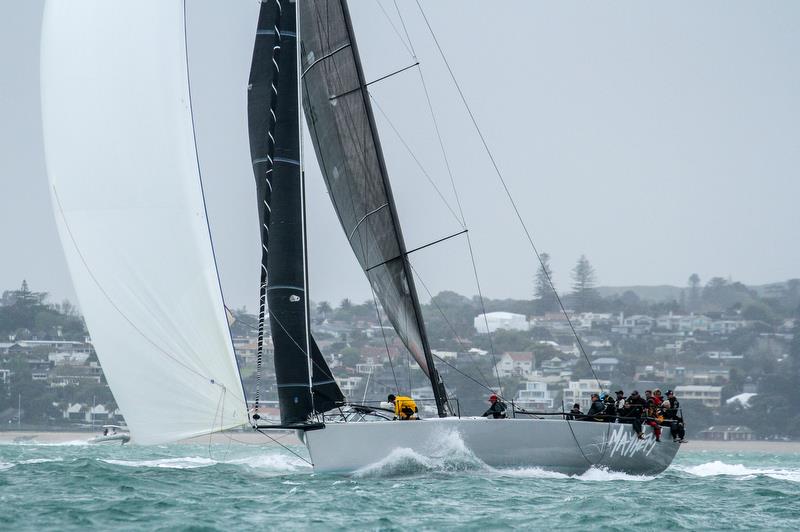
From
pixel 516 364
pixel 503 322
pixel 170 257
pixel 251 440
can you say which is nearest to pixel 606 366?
pixel 516 364

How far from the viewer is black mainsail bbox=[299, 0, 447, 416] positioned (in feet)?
64.5

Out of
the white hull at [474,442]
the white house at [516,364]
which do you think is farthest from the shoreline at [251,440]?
the white hull at [474,442]

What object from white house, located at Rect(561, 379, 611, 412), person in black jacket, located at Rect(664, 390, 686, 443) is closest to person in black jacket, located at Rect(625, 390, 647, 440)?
person in black jacket, located at Rect(664, 390, 686, 443)

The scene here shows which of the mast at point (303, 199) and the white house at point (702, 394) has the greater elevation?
the mast at point (303, 199)

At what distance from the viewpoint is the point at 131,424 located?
1703cm

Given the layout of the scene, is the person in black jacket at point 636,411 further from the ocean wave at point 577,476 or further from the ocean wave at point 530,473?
the ocean wave at point 530,473

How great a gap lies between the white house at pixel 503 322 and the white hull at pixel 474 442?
320 feet

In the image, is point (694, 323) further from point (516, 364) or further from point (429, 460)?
point (429, 460)

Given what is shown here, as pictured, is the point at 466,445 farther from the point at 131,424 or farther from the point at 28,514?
the point at 28,514

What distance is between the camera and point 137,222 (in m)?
16.9

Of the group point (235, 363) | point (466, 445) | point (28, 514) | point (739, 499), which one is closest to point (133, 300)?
point (235, 363)

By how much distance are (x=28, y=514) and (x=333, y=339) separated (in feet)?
315

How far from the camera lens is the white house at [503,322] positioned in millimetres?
120250

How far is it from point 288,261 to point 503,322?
106062mm
